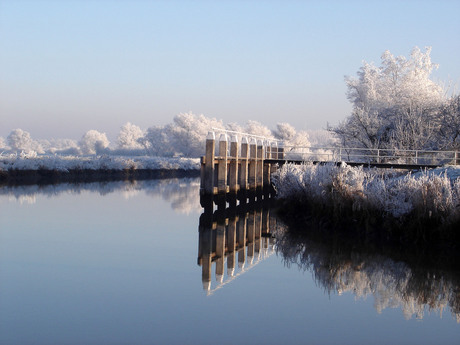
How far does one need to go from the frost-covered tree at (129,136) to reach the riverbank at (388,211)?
290ft

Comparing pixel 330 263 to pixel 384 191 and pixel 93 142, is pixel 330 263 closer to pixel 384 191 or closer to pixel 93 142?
pixel 384 191

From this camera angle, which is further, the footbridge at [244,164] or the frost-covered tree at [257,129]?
the frost-covered tree at [257,129]

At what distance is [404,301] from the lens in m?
8.89

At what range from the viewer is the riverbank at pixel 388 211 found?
12492 mm

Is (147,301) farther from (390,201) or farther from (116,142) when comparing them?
(116,142)

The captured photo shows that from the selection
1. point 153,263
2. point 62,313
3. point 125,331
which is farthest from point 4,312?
point 153,263

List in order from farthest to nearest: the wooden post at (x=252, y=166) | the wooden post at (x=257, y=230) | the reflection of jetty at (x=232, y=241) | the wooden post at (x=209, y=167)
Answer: the wooden post at (x=252, y=166)
the wooden post at (x=209, y=167)
the wooden post at (x=257, y=230)
the reflection of jetty at (x=232, y=241)

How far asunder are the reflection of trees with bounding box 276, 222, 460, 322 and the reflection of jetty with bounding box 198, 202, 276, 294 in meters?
0.88

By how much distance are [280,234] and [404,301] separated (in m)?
6.94

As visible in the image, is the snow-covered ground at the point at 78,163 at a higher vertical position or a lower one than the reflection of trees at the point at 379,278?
higher

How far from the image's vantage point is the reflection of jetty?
37.1 ft

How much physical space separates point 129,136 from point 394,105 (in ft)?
262

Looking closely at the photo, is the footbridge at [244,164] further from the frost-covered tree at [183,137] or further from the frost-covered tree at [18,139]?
the frost-covered tree at [18,139]

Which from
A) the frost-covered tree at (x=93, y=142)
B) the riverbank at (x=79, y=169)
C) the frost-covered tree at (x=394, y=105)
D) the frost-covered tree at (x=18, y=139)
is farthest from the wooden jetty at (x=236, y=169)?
the frost-covered tree at (x=18, y=139)
